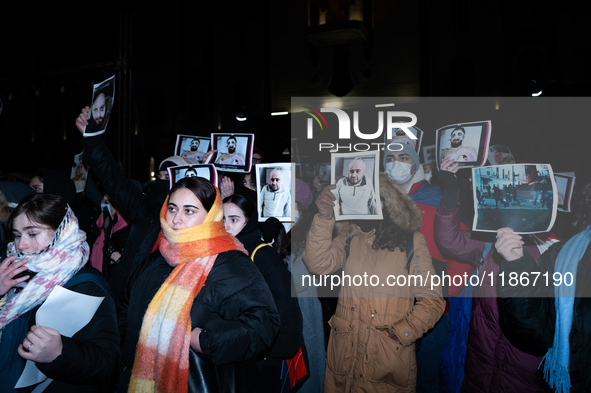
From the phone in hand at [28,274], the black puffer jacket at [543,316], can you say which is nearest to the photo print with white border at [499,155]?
the black puffer jacket at [543,316]

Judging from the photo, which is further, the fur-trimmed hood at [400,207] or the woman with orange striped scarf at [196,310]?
the fur-trimmed hood at [400,207]

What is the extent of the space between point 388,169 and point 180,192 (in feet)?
5.98

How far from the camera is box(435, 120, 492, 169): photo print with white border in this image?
111 inches

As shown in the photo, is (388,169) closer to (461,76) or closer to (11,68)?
(461,76)

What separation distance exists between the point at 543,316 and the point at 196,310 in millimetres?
1615

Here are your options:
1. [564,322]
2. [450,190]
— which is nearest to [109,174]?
[450,190]

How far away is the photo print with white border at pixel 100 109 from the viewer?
2605mm

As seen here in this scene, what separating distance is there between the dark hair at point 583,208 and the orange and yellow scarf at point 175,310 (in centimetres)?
173

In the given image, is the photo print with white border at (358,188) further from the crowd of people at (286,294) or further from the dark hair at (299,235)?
the dark hair at (299,235)

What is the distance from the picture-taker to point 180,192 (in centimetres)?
190

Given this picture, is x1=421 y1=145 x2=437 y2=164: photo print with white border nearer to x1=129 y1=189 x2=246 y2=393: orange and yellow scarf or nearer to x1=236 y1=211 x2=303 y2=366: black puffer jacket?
x1=236 y1=211 x2=303 y2=366: black puffer jacket

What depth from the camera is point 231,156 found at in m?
3.88

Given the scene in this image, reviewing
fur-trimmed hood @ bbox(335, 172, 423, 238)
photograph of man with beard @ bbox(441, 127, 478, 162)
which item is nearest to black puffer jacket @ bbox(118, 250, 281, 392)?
fur-trimmed hood @ bbox(335, 172, 423, 238)

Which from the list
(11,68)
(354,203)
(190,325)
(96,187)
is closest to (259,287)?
(190,325)
